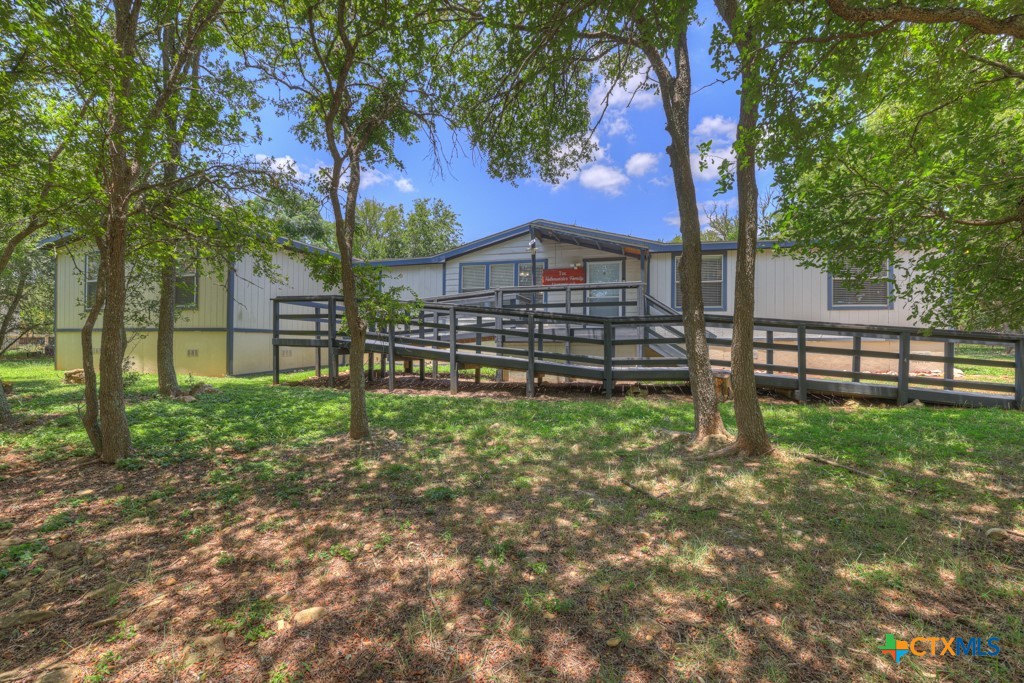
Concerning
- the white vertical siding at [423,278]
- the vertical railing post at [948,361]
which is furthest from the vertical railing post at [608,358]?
the white vertical siding at [423,278]

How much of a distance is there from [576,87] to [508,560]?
19.3 ft

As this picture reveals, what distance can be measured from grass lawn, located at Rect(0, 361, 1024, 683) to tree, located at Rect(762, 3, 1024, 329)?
1912 millimetres

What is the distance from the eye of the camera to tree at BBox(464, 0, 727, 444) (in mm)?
4379

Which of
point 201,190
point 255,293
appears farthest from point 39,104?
point 255,293

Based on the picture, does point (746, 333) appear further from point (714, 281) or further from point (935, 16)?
point (714, 281)

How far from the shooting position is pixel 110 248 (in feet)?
14.5

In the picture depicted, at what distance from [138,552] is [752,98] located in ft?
17.5

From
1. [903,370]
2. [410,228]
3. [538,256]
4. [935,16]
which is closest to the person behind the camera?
[935,16]

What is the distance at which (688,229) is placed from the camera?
4.99 meters

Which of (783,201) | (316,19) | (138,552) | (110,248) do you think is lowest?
(138,552)

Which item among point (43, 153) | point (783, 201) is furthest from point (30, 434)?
point (783, 201)

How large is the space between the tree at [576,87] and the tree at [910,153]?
1.19 m

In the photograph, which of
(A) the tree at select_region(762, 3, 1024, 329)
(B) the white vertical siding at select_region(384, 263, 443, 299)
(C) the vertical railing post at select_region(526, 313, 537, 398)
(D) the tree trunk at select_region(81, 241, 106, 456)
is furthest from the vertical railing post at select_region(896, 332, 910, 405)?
(B) the white vertical siding at select_region(384, 263, 443, 299)

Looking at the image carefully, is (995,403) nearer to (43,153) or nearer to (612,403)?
(612,403)
